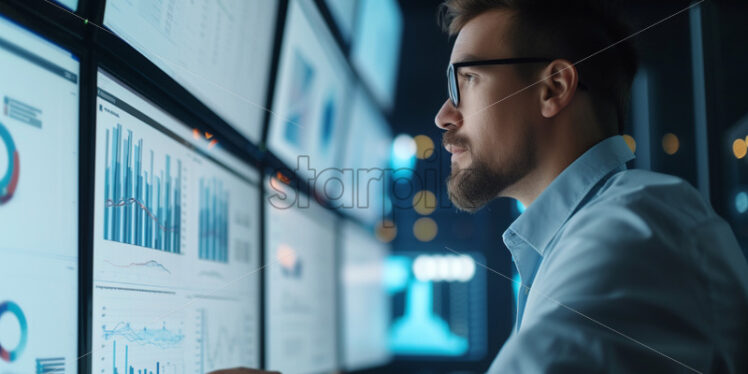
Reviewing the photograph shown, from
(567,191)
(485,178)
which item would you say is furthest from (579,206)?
(485,178)

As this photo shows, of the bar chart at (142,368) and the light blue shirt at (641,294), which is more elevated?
the light blue shirt at (641,294)

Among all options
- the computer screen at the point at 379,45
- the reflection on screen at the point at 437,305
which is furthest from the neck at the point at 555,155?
the reflection on screen at the point at 437,305

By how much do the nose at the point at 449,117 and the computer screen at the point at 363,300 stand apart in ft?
5.25

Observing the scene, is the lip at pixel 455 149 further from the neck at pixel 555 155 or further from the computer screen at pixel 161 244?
the computer screen at pixel 161 244

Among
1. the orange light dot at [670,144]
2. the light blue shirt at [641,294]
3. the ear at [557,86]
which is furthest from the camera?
the orange light dot at [670,144]

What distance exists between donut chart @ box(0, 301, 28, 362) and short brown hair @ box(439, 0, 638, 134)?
0.85m

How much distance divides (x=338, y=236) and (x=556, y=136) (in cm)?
164

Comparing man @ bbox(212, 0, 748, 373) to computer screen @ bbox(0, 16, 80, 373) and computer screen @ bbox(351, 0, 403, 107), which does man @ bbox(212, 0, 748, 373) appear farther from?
computer screen @ bbox(351, 0, 403, 107)

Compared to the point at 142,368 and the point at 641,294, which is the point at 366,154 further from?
the point at 641,294

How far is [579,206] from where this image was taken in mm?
957

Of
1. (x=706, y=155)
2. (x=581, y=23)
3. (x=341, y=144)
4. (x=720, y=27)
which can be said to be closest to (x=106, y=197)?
(x=581, y=23)

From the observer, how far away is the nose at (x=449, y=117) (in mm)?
1097

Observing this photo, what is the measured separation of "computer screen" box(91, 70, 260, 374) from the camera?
0.87 m

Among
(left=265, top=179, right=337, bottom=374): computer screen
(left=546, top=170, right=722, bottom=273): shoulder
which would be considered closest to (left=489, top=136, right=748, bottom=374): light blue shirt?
(left=546, top=170, right=722, bottom=273): shoulder
